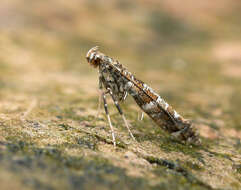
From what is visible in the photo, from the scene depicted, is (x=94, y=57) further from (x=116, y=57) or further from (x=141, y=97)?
(x=116, y=57)

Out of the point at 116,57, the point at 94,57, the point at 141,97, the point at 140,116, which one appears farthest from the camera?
the point at 116,57

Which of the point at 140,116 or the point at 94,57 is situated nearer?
the point at 94,57

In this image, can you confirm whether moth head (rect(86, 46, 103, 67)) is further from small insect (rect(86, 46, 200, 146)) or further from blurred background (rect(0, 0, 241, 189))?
blurred background (rect(0, 0, 241, 189))

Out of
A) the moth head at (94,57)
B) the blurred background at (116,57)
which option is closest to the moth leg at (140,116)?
the blurred background at (116,57)

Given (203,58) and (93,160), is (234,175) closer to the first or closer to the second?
(93,160)

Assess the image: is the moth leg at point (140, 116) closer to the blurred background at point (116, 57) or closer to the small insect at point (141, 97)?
the blurred background at point (116, 57)

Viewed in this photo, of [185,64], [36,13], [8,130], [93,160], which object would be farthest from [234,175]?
[36,13]

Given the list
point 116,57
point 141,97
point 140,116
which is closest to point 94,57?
point 141,97
